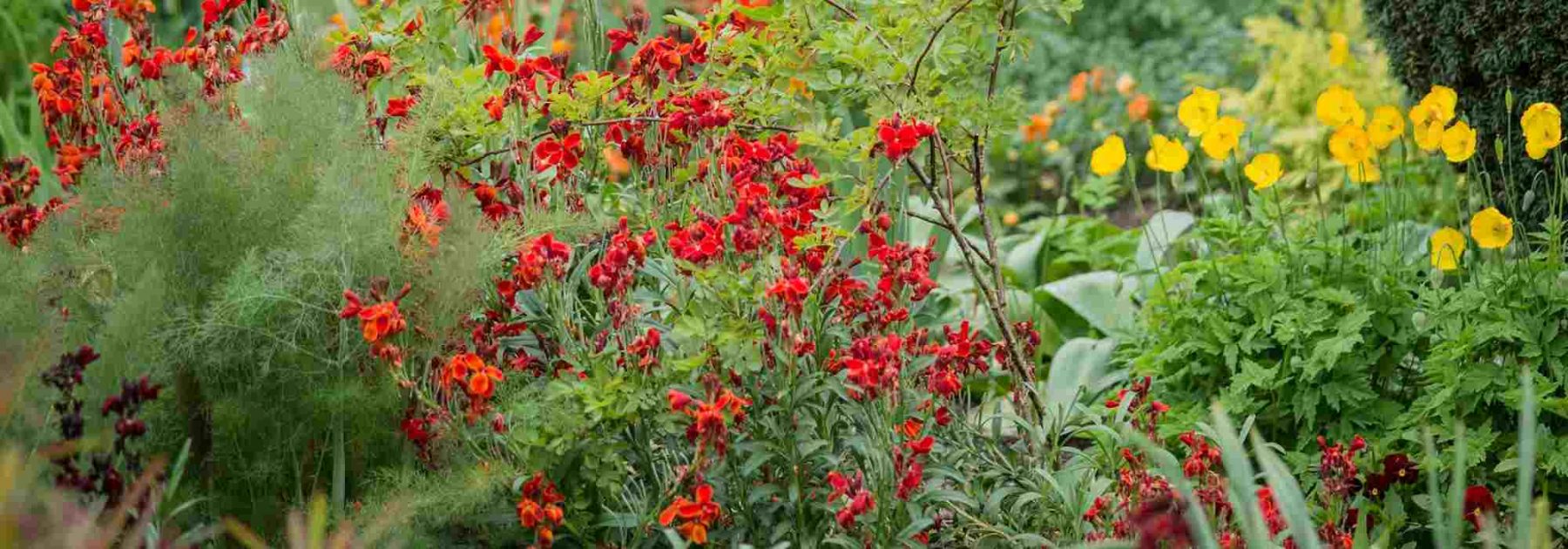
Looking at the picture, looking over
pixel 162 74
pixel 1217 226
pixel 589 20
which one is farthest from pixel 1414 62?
pixel 162 74

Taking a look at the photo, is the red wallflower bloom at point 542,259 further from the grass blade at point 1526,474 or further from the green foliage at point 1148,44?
the green foliage at point 1148,44

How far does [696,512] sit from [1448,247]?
1.67m

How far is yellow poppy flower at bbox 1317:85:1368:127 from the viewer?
306cm

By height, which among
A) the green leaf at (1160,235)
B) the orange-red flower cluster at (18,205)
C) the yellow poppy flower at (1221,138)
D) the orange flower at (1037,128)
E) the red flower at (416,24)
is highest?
the red flower at (416,24)

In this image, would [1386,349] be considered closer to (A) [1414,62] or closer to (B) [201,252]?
(A) [1414,62]

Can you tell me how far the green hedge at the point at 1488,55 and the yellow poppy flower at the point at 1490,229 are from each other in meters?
0.48

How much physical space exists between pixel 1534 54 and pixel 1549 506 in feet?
3.60

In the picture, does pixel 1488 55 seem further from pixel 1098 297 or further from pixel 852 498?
pixel 852 498

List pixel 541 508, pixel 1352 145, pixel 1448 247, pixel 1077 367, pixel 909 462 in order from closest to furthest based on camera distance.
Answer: pixel 541 508, pixel 909 462, pixel 1448 247, pixel 1352 145, pixel 1077 367

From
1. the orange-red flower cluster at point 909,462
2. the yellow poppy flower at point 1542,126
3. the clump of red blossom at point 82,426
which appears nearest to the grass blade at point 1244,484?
the orange-red flower cluster at point 909,462

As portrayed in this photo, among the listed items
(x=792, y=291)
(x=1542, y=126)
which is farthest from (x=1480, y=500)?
(x=792, y=291)

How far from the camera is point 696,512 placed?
195 centimetres

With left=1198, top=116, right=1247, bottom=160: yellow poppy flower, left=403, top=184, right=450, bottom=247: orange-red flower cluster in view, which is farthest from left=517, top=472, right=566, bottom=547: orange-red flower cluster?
left=1198, top=116, right=1247, bottom=160: yellow poppy flower

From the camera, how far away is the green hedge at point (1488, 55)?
325 cm
